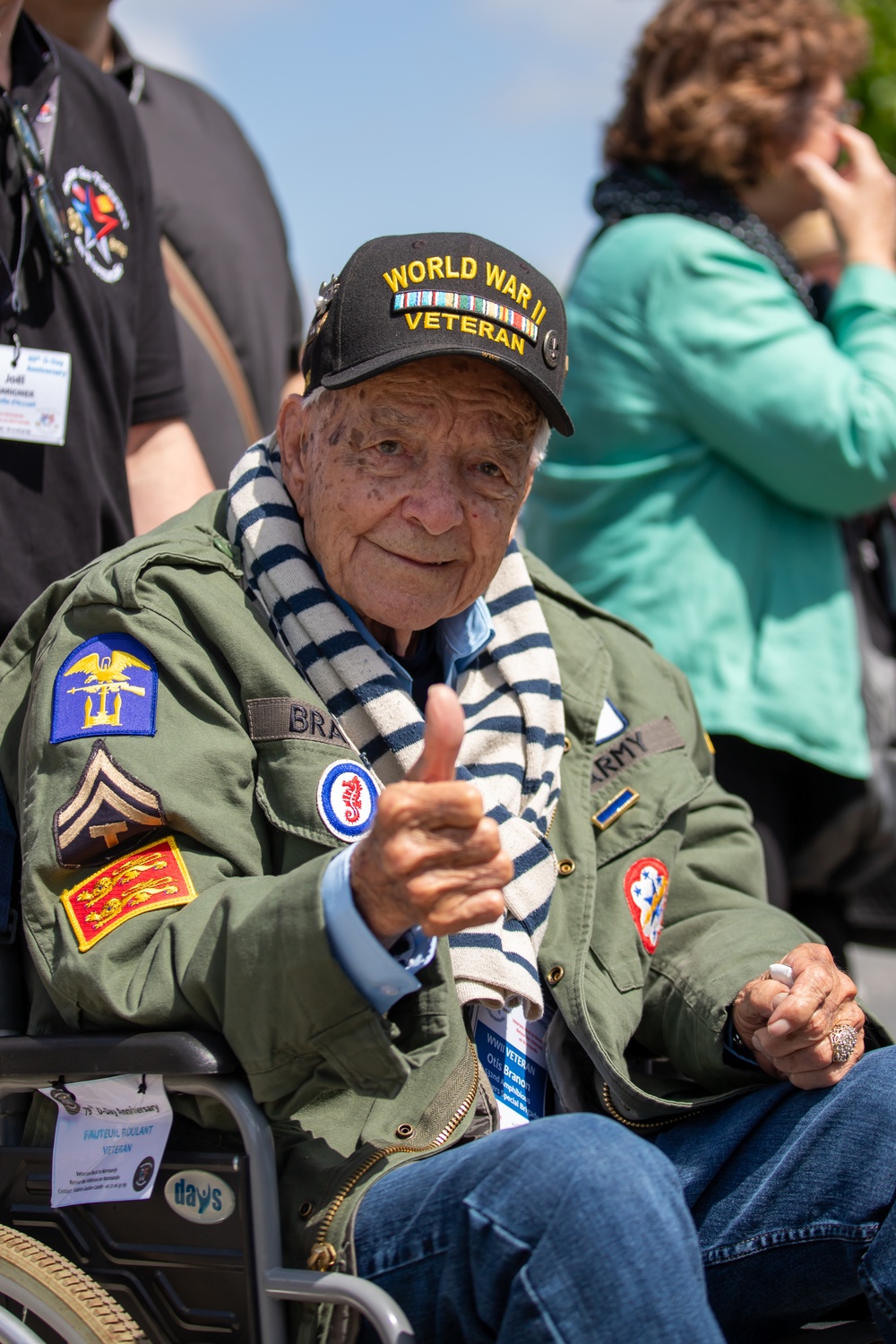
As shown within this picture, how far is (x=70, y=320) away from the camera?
242cm

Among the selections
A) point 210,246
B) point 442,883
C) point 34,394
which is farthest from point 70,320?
point 442,883

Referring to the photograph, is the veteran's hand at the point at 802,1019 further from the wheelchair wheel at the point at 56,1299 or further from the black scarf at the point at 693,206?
the black scarf at the point at 693,206

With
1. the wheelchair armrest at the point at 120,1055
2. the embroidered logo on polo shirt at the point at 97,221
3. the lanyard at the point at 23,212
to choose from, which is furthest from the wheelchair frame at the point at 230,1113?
the embroidered logo on polo shirt at the point at 97,221

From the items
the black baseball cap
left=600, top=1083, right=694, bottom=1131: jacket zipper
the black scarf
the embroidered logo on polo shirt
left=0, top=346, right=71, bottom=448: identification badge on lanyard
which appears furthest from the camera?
the black scarf

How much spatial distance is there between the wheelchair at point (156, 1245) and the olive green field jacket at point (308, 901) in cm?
5

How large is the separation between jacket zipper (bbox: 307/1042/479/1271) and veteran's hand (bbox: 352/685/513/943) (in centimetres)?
35

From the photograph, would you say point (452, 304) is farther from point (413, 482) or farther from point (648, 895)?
point (648, 895)

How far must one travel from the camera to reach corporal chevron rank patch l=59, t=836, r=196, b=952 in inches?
66.4

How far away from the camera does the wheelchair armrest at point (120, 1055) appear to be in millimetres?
1593

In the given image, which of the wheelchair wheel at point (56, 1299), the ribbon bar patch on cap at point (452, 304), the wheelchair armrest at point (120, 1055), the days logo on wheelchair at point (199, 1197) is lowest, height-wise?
the wheelchair wheel at point (56, 1299)

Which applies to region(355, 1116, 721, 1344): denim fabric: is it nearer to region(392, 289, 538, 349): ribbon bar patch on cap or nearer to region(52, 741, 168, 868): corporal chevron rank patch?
region(52, 741, 168, 868): corporal chevron rank patch

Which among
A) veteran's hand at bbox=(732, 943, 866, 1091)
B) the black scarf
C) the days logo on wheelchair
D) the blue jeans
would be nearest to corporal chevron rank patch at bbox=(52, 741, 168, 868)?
the days logo on wheelchair

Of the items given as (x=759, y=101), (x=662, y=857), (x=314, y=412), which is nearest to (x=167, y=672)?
(x=314, y=412)

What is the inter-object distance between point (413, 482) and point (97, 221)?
895mm
